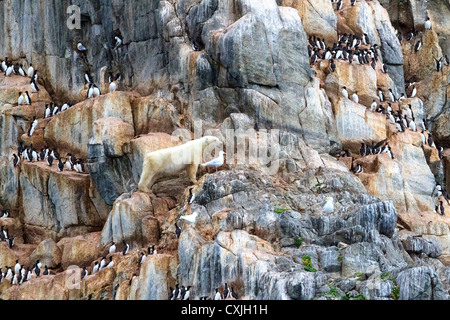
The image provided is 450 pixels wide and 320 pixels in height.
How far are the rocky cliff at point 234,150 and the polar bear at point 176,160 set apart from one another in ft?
2.24

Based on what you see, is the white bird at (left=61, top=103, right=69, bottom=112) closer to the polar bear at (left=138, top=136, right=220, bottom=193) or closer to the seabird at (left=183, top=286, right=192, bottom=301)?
the polar bear at (left=138, top=136, right=220, bottom=193)

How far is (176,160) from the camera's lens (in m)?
46.5

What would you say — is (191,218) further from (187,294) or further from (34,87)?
(34,87)

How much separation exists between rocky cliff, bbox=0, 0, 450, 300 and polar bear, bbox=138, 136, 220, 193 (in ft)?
2.24

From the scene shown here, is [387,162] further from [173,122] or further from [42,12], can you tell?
[42,12]

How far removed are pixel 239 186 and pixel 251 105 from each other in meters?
4.16

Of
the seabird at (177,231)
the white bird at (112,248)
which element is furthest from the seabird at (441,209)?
the white bird at (112,248)

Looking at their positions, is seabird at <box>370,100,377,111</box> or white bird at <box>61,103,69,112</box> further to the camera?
white bird at <box>61,103,69,112</box>

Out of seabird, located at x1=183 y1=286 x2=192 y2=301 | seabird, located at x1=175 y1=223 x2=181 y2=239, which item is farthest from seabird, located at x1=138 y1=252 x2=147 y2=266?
seabird, located at x1=183 y1=286 x2=192 y2=301

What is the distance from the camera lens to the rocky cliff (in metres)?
42.1

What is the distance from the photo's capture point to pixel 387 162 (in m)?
48.0

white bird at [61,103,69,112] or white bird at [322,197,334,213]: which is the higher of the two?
white bird at [61,103,69,112]

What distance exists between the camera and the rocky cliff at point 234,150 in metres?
42.1
